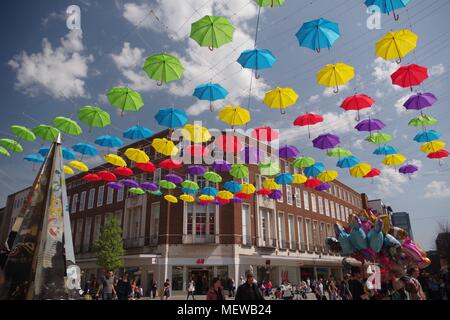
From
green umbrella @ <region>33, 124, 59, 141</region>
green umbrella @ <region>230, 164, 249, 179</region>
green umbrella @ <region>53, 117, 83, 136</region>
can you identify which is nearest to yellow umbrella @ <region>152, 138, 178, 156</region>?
green umbrella @ <region>53, 117, 83, 136</region>

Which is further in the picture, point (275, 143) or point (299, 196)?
point (299, 196)

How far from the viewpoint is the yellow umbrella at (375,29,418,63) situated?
9.09 metres

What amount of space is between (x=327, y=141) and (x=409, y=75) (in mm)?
4863

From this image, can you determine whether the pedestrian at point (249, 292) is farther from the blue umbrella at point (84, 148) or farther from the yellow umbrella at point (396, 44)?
the blue umbrella at point (84, 148)

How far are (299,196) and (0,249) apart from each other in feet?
121

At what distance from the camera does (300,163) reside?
17.0 metres

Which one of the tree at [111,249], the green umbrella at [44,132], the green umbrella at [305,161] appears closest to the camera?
the green umbrella at [44,132]

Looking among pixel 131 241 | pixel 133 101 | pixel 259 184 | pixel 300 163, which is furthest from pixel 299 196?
pixel 133 101

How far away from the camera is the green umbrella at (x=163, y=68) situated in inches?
412

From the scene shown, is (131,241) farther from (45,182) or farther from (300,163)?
(45,182)

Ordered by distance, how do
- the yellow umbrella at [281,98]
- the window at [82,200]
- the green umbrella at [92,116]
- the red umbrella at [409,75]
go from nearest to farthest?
the red umbrella at [409,75], the yellow umbrella at [281,98], the green umbrella at [92,116], the window at [82,200]

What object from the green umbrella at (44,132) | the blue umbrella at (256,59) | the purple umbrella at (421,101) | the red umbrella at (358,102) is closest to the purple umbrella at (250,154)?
the red umbrella at (358,102)

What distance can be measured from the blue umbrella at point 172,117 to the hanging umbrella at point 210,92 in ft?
5.03
